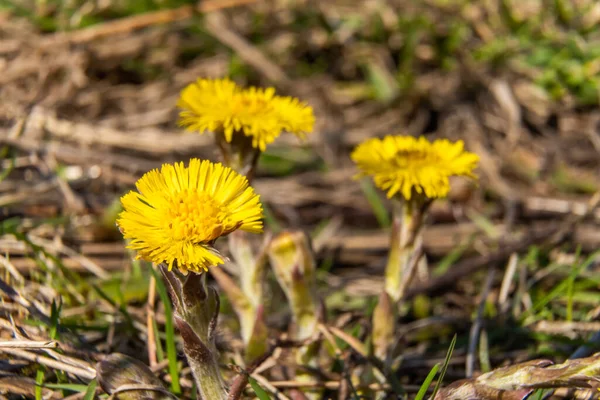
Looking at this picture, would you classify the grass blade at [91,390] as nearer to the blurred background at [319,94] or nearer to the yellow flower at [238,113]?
the yellow flower at [238,113]

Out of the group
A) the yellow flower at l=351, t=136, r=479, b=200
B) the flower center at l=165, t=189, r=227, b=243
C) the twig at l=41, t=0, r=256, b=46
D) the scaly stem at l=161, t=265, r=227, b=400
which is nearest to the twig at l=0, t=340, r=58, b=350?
the scaly stem at l=161, t=265, r=227, b=400

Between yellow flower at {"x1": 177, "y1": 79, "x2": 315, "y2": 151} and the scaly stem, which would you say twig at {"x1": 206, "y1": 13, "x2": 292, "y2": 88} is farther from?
the scaly stem

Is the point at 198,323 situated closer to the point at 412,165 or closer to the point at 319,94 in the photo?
the point at 412,165

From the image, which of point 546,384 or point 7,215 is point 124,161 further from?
point 546,384

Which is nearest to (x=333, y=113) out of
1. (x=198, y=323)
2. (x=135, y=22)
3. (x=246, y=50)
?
(x=246, y=50)

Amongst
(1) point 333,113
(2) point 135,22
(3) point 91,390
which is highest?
(2) point 135,22
